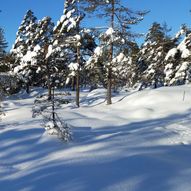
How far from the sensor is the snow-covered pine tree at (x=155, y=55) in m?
41.8

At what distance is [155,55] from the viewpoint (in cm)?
4378

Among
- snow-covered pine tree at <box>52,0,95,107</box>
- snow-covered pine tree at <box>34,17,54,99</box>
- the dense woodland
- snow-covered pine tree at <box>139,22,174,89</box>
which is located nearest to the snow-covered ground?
the dense woodland

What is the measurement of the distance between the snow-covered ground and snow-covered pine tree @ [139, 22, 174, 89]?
21066mm

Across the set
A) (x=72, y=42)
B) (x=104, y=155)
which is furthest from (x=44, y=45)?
(x=104, y=155)

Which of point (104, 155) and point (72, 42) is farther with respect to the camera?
point (72, 42)

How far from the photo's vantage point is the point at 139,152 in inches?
448

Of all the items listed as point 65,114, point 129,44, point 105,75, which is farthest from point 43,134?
point 105,75

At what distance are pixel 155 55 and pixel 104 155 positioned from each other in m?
34.1

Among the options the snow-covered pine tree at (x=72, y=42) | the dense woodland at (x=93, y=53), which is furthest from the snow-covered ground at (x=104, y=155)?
the snow-covered pine tree at (x=72, y=42)

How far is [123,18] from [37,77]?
86.2 feet

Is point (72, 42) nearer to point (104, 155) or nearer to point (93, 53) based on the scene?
point (93, 53)

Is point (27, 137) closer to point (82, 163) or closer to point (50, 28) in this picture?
point (82, 163)

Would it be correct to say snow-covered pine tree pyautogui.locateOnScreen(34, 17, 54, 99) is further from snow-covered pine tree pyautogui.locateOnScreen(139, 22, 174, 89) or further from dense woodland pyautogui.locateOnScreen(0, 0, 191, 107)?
snow-covered pine tree pyautogui.locateOnScreen(139, 22, 174, 89)

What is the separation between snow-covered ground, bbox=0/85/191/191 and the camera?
8.70 meters
